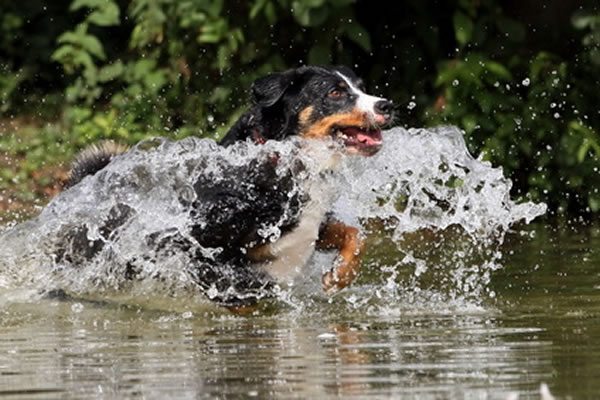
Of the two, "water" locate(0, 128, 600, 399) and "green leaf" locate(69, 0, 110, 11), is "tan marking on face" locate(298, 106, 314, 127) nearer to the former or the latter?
"water" locate(0, 128, 600, 399)

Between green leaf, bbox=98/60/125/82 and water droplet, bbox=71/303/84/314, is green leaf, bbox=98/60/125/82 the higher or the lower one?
the higher one

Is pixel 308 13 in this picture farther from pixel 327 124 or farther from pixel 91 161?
pixel 327 124

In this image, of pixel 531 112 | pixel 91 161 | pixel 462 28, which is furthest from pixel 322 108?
pixel 462 28

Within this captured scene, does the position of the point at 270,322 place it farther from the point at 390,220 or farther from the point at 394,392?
the point at 390,220

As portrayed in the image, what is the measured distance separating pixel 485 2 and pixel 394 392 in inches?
308

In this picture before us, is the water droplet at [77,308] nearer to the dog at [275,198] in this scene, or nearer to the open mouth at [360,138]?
the dog at [275,198]

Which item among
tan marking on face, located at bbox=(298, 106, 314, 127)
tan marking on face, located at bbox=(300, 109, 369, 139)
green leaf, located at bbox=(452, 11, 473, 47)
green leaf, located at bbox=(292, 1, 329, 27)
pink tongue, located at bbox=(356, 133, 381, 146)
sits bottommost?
pink tongue, located at bbox=(356, 133, 381, 146)

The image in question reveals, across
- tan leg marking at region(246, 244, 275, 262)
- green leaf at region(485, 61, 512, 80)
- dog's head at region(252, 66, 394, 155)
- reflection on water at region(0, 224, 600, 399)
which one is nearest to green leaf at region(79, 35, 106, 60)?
green leaf at region(485, 61, 512, 80)

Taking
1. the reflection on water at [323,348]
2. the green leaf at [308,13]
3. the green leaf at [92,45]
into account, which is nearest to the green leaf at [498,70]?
the green leaf at [308,13]

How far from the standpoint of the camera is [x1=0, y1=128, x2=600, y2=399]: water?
18.5 ft

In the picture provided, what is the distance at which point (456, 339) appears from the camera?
257 inches

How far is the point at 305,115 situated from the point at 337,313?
1.04 m

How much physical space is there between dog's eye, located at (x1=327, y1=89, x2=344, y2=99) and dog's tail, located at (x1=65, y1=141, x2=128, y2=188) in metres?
1.29

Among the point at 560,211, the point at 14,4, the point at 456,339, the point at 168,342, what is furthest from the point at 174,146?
the point at 14,4
